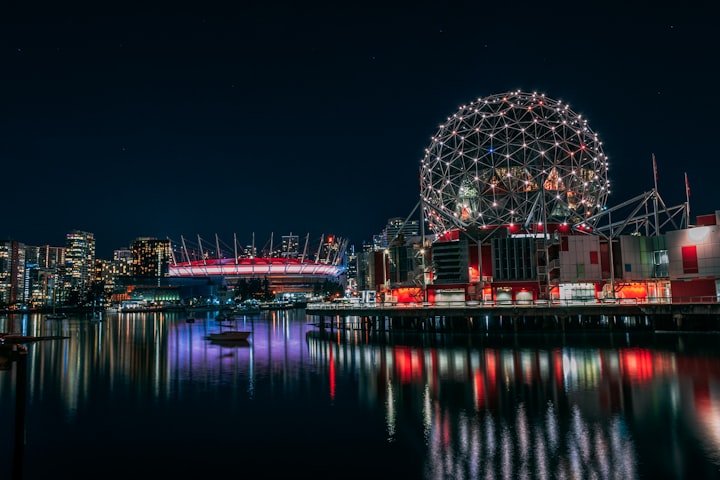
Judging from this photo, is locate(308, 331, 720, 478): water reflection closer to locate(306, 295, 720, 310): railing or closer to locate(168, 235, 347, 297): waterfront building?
locate(306, 295, 720, 310): railing

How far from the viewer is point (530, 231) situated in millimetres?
61562

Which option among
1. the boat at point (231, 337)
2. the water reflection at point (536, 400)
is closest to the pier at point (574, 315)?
the water reflection at point (536, 400)

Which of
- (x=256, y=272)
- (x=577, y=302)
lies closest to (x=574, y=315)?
(x=577, y=302)

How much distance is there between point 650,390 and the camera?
26531mm

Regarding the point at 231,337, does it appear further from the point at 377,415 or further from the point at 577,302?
the point at 377,415

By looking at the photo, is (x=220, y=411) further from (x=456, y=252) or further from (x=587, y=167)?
(x=587, y=167)

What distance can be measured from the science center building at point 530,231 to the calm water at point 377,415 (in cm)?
1543

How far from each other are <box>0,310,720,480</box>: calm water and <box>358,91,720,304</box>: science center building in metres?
15.4

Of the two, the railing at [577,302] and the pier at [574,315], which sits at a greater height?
the railing at [577,302]

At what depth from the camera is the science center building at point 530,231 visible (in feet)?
183

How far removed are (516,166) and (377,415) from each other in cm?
4425

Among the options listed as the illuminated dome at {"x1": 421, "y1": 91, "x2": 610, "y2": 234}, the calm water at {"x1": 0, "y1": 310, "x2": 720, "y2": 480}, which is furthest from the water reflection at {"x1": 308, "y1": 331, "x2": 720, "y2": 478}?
the illuminated dome at {"x1": 421, "y1": 91, "x2": 610, "y2": 234}

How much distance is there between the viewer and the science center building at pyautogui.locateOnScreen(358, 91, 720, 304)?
55844 millimetres

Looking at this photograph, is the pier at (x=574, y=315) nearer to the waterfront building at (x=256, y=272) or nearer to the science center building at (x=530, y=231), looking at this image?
the science center building at (x=530, y=231)
